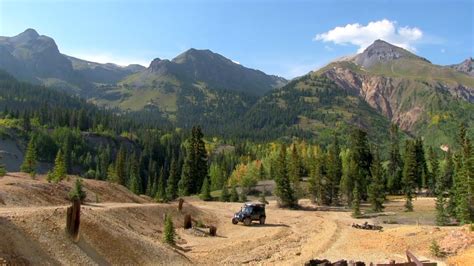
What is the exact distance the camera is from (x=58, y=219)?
23781mm

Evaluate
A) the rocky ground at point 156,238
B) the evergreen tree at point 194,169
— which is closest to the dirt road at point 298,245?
the rocky ground at point 156,238

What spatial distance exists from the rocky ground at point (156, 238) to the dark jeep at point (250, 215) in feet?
4.58

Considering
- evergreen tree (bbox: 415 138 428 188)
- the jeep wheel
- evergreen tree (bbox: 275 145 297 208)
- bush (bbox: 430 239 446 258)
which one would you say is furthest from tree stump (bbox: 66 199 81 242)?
evergreen tree (bbox: 415 138 428 188)

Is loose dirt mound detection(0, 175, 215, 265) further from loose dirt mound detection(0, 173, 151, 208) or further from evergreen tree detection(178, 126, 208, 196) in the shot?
evergreen tree detection(178, 126, 208, 196)

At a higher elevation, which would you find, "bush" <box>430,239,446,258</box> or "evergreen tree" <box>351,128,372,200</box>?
"evergreen tree" <box>351,128,372,200</box>

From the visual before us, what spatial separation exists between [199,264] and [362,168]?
3606 inches

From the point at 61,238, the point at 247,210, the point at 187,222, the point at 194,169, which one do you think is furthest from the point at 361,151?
the point at 61,238

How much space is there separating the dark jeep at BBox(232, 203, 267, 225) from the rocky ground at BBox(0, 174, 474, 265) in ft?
4.58

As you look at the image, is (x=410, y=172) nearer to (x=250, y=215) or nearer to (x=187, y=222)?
(x=250, y=215)

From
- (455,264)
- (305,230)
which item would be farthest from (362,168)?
(455,264)

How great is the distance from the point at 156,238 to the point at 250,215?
20.2 meters

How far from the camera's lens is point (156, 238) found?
116ft

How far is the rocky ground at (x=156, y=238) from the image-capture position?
21.5 meters

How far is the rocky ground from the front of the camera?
2145cm
